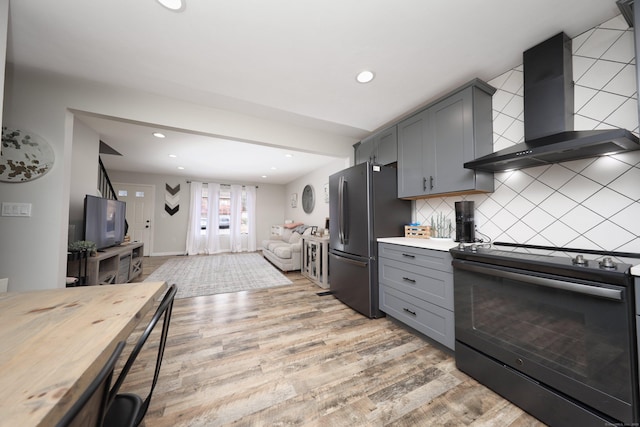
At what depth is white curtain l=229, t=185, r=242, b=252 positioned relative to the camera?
686 cm

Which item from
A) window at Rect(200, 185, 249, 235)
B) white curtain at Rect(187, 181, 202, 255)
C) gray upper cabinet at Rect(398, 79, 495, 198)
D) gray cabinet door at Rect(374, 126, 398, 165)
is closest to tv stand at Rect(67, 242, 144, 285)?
white curtain at Rect(187, 181, 202, 255)

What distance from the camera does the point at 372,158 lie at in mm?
2918

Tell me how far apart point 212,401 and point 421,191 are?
236 centimetres

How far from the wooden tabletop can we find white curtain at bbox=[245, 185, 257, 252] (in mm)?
6176

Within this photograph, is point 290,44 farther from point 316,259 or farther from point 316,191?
point 316,191

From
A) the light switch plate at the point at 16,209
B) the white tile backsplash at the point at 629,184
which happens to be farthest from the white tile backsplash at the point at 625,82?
the light switch plate at the point at 16,209

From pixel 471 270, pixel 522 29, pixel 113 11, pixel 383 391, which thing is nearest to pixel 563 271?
pixel 471 270

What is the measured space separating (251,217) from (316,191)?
273cm

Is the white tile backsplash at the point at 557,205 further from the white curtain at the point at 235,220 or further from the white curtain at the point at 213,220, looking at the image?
the white curtain at the point at 213,220

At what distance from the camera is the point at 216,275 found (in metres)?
4.11

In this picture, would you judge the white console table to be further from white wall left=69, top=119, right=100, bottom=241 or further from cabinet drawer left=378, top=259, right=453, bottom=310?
white wall left=69, top=119, right=100, bottom=241

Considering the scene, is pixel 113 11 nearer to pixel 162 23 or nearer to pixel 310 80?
pixel 162 23

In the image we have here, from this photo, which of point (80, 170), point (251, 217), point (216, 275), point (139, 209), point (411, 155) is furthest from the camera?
point (251, 217)

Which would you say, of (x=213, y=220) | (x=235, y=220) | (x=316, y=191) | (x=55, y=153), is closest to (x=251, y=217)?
(x=235, y=220)
